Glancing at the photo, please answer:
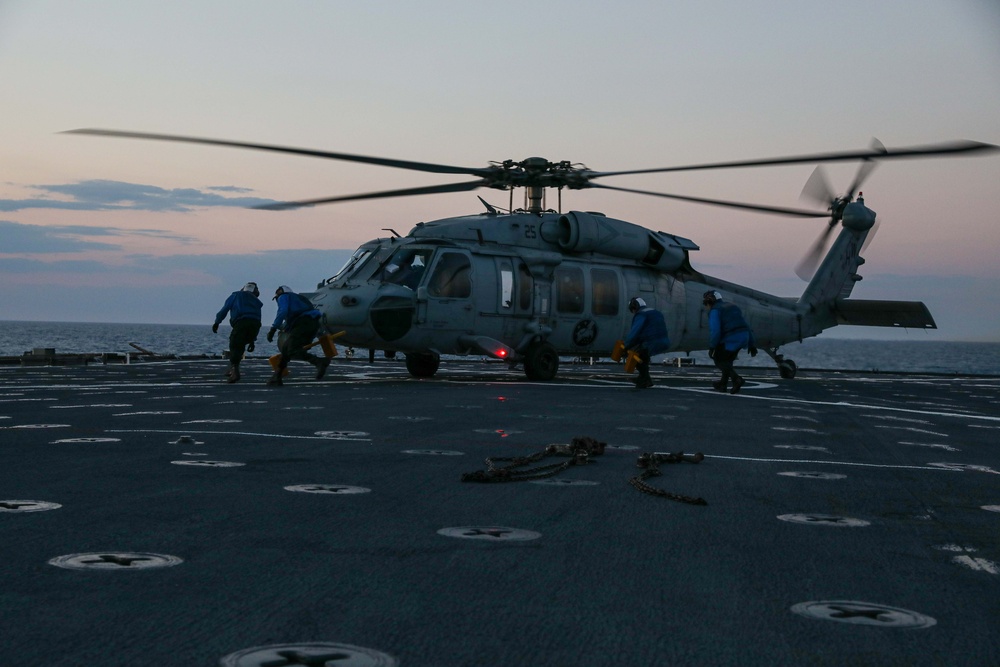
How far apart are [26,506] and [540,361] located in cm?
1683

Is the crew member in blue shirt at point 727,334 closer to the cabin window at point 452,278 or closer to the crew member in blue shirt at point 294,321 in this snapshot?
the cabin window at point 452,278

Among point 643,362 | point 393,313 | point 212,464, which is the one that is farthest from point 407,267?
point 212,464

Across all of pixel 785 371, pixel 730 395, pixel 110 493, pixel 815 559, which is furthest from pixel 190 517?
pixel 785 371

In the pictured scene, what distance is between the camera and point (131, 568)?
395 centimetres

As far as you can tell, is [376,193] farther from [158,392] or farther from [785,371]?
[785,371]

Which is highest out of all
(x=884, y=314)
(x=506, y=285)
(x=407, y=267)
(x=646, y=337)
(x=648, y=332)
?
(x=407, y=267)

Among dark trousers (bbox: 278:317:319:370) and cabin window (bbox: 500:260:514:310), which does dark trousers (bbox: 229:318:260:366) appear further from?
cabin window (bbox: 500:260:514:310)

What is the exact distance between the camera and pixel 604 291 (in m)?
22.9

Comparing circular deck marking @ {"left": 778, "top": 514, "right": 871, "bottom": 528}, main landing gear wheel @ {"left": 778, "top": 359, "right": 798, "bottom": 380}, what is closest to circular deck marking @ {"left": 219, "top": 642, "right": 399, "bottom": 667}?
circular deck marking @ {"left": 778, "top": 514, "right": 871, "bottom": 528}

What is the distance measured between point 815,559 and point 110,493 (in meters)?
3.82

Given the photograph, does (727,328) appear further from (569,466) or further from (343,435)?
(569,466)

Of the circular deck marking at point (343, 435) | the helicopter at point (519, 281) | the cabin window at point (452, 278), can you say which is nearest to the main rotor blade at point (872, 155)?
the helicopter at point (519, 281)

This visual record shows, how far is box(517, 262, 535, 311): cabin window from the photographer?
2152 cm

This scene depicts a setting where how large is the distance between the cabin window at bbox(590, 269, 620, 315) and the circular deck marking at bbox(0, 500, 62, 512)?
17.9 m
